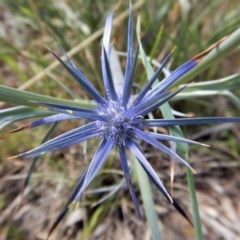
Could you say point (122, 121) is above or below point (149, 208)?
above

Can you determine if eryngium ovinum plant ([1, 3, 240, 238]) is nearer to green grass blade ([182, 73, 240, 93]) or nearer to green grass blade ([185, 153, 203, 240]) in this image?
green grass blade ([185, 153, 203, 240])

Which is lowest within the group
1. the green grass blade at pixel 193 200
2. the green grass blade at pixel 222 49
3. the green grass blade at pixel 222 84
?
the green grass blade at pixel 193 200

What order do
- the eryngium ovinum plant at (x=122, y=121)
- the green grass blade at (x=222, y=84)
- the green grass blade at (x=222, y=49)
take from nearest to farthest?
the eryngium ovinum plant at (x=122, y=121) → the green grass blade at (x=222, y=49) → the green grass blade at (x=222, y=84)

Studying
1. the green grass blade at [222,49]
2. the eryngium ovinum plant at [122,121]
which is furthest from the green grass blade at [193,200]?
the green grass blade at [222,49]

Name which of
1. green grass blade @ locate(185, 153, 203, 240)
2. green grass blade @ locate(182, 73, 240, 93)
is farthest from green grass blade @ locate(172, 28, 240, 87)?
green grass blade @ locate(185, 153, 203, 240)

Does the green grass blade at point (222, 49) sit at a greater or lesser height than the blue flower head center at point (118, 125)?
greater

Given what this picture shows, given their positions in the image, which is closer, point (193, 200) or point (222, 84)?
point (193, 200)

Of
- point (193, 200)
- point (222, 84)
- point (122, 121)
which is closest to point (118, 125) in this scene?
point (122, 121)

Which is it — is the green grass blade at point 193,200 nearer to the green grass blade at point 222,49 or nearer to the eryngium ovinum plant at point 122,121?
the eryngium ovinum plant at point 122,121

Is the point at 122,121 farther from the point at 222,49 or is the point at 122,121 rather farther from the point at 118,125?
the point at 222,49
